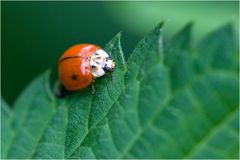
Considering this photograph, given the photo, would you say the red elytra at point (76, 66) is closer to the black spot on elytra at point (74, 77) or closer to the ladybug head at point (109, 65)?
the black spot on elytra at point (74, 77)

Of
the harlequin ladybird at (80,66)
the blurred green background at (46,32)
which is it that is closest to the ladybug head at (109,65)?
the harlequin ladybird at (80,66)

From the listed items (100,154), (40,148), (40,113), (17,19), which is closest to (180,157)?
(100,154)

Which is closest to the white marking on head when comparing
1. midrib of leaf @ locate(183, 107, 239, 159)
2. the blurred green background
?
midrib of leaf @ locate(183, 107, 239, 159)

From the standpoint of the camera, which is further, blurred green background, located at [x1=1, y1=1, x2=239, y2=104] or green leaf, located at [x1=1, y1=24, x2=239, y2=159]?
blurred green background, located at [x1=1, y1=1, x2=239, y2=104]

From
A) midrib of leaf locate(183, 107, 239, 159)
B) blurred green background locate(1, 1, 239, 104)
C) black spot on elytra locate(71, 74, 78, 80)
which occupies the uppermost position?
midrib of leaf locate(183, 107, 239, 159)

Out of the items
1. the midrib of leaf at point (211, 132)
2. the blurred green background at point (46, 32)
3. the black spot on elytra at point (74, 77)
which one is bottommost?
the blurred green background at point (46, 32)

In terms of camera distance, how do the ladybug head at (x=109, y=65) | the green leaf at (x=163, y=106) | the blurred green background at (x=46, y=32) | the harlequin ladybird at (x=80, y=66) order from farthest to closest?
the blurred green background at (x=46, y=32)
the harlequin ladybird at (x=80, y=66)
the ladybug head at (x=109, y=65)
the green leaf at (x=163, y=106)

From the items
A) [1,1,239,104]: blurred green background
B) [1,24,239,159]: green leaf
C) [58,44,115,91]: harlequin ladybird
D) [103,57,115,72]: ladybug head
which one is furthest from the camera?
[1,1,239,104]: blurred green background

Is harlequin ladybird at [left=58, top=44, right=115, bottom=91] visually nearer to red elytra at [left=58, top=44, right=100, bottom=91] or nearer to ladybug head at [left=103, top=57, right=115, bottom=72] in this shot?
red elytra at [left=58, top=44, right=100, bottom=91]
